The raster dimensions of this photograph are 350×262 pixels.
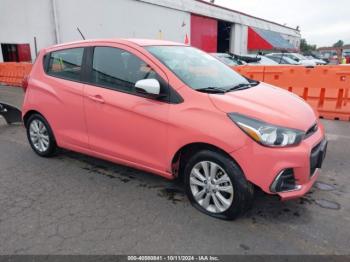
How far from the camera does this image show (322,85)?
784cm

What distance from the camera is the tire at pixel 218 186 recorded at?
119 inches

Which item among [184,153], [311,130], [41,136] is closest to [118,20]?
[41,136]

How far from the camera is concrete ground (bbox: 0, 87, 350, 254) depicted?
285 cm

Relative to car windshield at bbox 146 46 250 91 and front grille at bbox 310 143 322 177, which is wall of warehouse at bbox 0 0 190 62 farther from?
front grille at bbox 310 143 322 177

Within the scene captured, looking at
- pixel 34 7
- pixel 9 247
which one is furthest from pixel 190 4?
pixel 9 247

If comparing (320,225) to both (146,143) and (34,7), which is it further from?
(34,7)

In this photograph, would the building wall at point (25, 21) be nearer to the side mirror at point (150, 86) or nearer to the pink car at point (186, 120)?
the pink car at point (186, 120)

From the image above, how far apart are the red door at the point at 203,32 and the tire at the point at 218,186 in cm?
2360

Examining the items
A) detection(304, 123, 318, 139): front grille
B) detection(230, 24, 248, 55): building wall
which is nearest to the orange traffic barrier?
detection(304, 123, 318, 139): front grille

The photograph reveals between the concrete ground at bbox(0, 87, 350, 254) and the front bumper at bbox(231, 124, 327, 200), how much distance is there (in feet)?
1.36

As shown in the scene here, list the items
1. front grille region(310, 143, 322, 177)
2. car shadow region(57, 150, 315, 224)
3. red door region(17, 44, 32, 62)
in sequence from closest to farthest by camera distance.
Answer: front grille region(310, 143, 322, 177) < car shadow region(57, 150, 315, 224) < red door region(17, 44, 32, 62)

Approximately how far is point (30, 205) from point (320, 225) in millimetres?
2936

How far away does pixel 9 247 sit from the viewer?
9.39 feet

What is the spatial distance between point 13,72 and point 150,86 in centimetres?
1271
